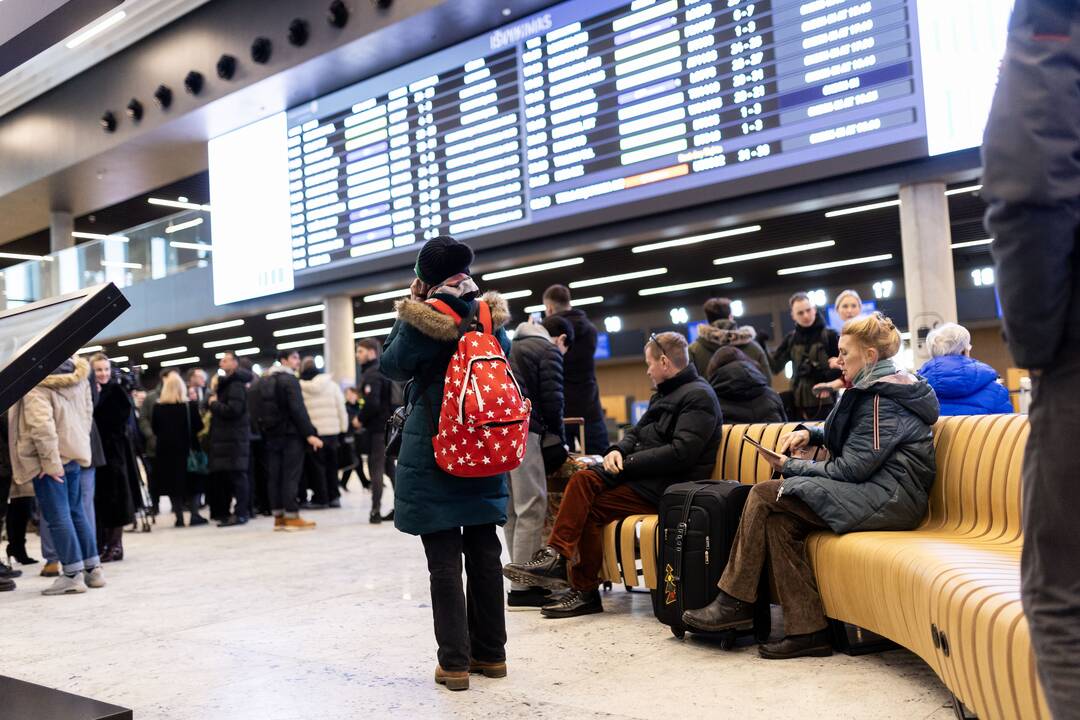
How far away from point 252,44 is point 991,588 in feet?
38.8

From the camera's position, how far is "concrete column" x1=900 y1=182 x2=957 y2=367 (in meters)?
8.24

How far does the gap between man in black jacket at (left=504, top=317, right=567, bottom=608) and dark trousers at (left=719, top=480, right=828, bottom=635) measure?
5.12 ft

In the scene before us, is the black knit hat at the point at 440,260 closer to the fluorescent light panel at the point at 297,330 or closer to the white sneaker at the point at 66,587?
the white sneaker at the point at 66,587

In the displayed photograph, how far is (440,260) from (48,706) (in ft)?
6.55

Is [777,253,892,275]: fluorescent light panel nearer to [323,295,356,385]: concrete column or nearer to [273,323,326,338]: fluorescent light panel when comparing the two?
[323,295,356,385]: concrete column

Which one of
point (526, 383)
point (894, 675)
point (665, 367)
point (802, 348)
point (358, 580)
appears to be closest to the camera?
point (894, 675)

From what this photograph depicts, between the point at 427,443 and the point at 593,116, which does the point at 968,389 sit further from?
the point at 593,116

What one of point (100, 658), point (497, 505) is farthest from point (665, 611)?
point (100, 658)

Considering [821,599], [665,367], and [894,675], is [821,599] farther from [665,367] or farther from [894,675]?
[665,367]

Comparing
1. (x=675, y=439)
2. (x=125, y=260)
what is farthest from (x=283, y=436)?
(x=125, y=260)

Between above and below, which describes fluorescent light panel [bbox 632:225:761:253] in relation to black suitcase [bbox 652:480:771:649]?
above

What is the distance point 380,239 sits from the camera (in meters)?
11.6

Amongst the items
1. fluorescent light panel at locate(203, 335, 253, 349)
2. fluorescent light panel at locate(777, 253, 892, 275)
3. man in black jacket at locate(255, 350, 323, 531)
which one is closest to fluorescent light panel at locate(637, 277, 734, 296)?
fluorescent light panel at locate(777, 253, 892, 275)

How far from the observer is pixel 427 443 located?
11.5ft
